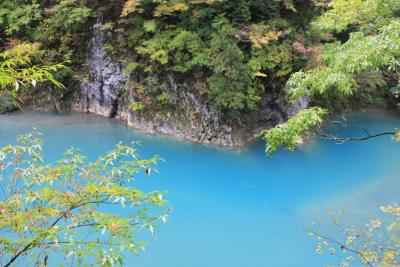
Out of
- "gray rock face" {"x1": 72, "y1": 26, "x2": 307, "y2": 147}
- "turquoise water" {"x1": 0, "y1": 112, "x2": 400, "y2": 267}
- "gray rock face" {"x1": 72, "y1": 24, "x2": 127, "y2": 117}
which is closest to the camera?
"turquoise water" {"x1": 0, "y1": 112, "x2": 400, "y2": 267}

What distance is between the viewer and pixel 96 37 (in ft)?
34.8

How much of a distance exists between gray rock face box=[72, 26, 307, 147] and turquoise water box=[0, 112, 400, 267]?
1.09ft

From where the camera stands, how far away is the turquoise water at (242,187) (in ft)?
17.9

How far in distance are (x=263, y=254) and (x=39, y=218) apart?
12.9 ft

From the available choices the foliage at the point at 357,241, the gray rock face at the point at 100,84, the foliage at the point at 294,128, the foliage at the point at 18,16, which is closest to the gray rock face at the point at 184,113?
the gray rock face at the point at 100,84

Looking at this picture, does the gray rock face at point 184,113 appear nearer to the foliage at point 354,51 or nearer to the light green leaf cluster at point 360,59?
the foliage at point 354,51

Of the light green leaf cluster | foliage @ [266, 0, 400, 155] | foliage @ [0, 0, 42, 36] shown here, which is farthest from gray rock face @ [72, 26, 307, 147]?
the light green leaf cluster

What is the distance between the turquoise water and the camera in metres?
5.44

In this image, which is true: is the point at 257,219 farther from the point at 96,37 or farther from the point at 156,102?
the point at 96,37

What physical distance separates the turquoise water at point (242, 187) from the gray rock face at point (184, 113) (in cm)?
33

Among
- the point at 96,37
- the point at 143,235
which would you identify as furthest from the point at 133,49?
the point at 143,235

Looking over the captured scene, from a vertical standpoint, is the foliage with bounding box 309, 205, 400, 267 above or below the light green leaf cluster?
below

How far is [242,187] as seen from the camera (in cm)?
731

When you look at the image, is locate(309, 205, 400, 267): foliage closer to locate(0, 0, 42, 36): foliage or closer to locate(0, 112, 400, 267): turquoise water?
locate(0, 112, 400, 267): turquoise water
